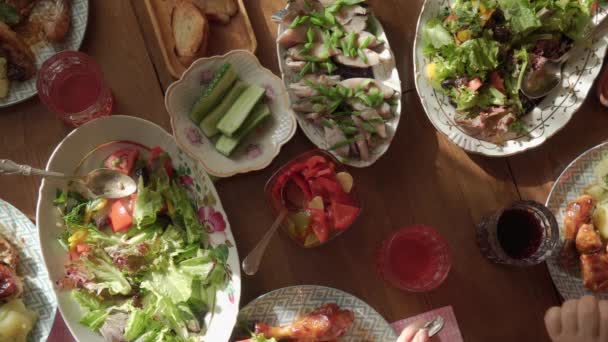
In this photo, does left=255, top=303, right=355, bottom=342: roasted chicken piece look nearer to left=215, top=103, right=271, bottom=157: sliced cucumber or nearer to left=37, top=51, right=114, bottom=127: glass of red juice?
left=215, top=103, right=271, bottom=157: sliced cucumber

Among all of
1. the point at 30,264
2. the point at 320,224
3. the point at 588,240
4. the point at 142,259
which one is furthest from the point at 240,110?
the point at 588,240

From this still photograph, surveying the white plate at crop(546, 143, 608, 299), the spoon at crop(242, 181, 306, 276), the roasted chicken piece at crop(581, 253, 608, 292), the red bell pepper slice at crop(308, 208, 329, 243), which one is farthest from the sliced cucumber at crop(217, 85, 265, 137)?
the roasted chicken piece at crop(581, 253, 608, 292)

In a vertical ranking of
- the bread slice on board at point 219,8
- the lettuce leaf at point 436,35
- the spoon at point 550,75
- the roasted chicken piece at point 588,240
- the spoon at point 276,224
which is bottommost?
the roasted chicken piece at point 588,240

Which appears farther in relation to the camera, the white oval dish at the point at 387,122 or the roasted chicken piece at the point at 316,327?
the white oval dish at the point at 387,122

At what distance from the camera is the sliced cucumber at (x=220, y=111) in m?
1.65

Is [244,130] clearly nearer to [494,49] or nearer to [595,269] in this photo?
[494,49]

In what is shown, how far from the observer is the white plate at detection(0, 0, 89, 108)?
165 centimetres

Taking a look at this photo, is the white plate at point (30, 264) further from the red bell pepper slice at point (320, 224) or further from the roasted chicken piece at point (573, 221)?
the roasted chicken piece at point (573, 221)

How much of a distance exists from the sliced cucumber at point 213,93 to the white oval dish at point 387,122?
7.0 inches

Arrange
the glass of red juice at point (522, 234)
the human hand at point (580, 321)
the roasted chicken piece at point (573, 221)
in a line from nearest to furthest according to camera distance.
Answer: the human hand at point (580, 321) → the glass of red juice at point (522, 234) → the roasted chicken piece at point (573, 221)

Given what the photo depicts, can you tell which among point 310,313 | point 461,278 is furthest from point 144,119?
point 461,278

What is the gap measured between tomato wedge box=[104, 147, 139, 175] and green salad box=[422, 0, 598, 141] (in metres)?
0.97

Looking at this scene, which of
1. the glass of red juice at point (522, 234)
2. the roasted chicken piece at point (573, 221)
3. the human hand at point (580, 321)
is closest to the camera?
the human hand at point (580, 321)

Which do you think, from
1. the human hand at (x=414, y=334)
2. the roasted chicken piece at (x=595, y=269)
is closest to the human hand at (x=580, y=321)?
the roasted chicken piece at (x=595, y=269)
